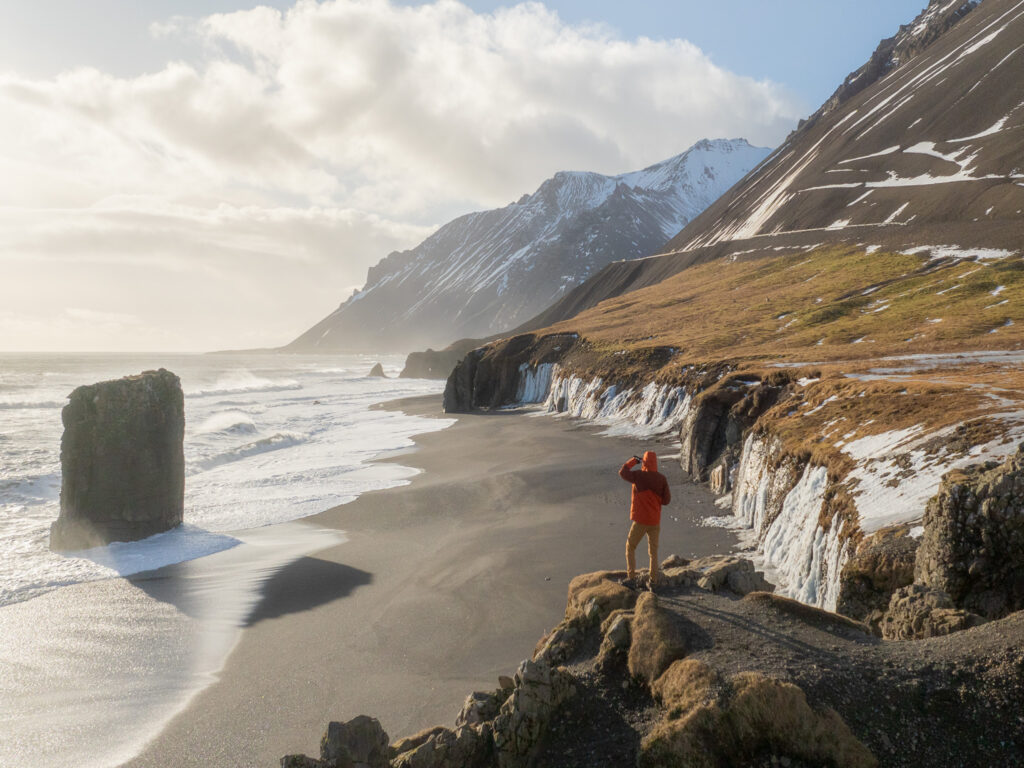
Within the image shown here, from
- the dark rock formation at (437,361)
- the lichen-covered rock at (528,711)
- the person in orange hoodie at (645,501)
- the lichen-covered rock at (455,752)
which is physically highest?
the dark rock formation at (437,361)

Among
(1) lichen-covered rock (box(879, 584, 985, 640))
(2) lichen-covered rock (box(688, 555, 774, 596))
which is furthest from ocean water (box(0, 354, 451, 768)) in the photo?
(1) lichen-covered rock (box(879, 584, 985, 640))

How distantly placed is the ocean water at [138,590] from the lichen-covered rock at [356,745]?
490 cm

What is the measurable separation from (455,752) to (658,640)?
268 centimetres

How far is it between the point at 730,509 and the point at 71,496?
22.2m

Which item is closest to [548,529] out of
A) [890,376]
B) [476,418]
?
[890,376]

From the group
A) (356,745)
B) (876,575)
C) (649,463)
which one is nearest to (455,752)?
(356,745)

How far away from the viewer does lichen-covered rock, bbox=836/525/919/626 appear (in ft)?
30.1

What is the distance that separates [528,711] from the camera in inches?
259

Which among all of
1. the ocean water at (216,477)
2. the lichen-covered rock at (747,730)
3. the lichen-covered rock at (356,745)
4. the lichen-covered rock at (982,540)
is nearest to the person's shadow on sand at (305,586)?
the ocean water at (216,477)

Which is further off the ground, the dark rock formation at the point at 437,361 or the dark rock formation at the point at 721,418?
the dark rock formation at the point at 437,361

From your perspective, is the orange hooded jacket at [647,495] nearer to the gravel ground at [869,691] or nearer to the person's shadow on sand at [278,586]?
the gravel ground at [869,691]

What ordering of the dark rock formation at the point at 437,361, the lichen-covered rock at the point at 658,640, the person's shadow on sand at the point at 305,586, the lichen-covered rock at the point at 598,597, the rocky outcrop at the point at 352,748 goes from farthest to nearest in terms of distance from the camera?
the dark rock formation at the point at 437,361 < the person's shadow on sand at the point at 305,586 < the lichen-covered rock at the point at 598,597 < the lichen-covered rock at the point at 658,640 < the rocky outcrop at the point at 352,748

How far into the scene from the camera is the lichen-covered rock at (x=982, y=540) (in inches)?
298

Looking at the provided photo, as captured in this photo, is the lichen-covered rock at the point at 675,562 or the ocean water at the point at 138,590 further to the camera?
the lichen-covered rock at the point at 675,562
